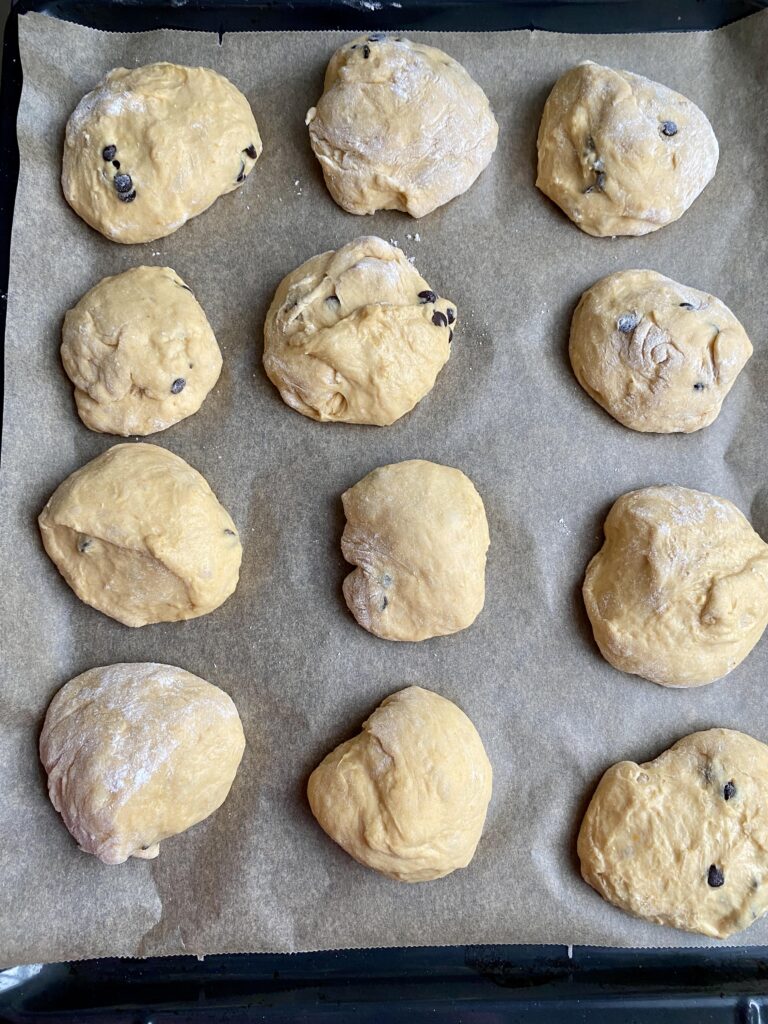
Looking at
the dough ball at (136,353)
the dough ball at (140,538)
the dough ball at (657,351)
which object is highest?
the dough ball at (657,351)

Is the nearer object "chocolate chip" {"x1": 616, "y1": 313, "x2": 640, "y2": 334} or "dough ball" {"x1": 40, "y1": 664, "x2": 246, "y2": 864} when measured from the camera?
"dough ball" {"x1": 40, "y1": 664, "x2": 246, "y2": 864}

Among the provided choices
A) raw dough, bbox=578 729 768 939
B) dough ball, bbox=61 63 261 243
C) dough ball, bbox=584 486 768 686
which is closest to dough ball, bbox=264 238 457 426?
dough ball, bbox=61 63 261 243

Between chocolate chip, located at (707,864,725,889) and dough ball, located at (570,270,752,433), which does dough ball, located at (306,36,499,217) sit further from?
chocolate chip, located at (707,864,725,889)

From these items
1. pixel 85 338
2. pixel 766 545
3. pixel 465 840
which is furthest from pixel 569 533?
pixel 85 338

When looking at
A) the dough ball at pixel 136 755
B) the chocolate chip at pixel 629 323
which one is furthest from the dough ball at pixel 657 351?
the dough ball at pixel 136 755

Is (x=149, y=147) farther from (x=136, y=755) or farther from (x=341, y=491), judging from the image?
(x=136, y=755)

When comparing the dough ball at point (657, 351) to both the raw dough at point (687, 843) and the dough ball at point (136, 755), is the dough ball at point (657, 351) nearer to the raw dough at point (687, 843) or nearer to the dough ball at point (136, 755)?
the raw dough at point (687, 843)
